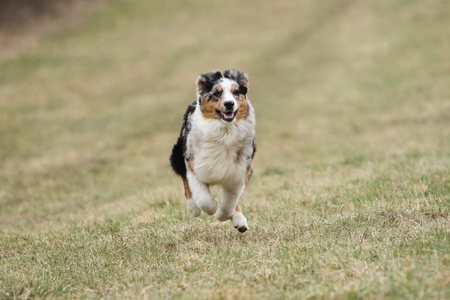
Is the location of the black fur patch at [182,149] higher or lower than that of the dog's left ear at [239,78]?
lower

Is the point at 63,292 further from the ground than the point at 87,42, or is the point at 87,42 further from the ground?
the point at 87,42

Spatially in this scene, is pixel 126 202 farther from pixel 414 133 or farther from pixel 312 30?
pixel 312 30

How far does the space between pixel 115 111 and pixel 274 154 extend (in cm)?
826

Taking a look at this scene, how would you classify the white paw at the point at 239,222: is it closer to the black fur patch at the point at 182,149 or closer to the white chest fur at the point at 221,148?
the white chest fur at the point at 221,148

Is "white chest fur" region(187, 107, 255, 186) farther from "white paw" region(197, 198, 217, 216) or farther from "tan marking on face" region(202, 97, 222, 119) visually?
"white paw" region(197, 198, 217, 216)

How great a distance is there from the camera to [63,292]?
16.9 feet

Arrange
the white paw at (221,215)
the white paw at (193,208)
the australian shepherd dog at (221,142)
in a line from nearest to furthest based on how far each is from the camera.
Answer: the australian shepherd dog at (221,142)
the white paw at (221,215)
the white paw at (193,208)

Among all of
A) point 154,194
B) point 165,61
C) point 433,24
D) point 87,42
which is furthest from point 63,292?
point 433,24

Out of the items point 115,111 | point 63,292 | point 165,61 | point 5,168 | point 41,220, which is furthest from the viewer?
point 165,61

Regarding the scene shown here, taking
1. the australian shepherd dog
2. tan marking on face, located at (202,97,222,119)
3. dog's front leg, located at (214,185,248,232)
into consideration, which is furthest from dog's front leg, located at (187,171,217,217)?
tan marking on face, located at (202,97,222,119)

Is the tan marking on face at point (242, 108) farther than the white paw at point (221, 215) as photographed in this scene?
No

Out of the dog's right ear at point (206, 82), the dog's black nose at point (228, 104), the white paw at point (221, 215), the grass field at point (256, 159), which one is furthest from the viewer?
the white paw at point (221, 215)

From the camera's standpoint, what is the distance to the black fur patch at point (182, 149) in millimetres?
7125

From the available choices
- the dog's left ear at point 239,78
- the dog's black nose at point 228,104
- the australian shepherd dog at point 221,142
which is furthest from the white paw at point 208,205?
the dog's left ear at point 239,78
